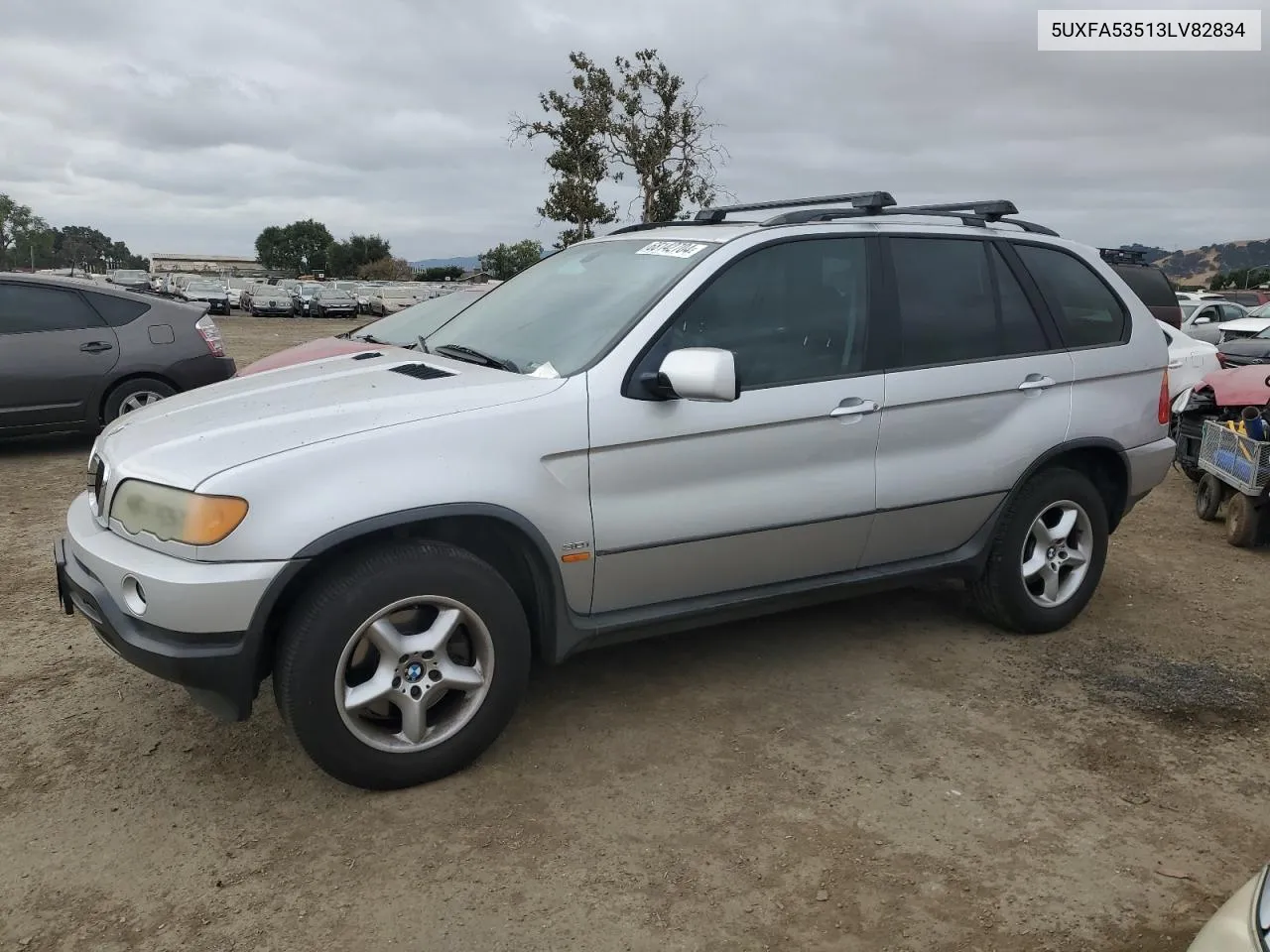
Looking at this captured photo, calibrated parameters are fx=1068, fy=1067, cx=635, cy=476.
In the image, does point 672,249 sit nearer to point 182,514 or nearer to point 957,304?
point 957,304

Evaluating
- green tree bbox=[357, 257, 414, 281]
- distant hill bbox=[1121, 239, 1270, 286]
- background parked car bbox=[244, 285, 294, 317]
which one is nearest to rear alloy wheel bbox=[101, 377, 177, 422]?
background parked car bbox=[244, 285, 294, 317]

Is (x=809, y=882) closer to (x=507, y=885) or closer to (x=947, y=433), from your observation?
(x=507, y=885)

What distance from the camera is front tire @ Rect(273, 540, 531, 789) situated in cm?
313

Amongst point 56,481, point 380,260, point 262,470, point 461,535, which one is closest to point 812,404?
point 461,535

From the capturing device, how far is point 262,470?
3076 mm

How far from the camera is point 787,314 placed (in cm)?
403

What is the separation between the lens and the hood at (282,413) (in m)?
3.18

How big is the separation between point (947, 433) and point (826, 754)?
4.67ft

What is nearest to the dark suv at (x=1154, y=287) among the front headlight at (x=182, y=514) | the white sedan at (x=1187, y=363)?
the white sedan at (x=1187, y=363)

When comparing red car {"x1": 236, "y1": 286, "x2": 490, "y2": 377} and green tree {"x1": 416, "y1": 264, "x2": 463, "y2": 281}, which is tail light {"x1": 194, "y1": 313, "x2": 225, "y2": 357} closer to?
red car {"x1": 236, "y1": 286, "x2": 490, "y2": 377}

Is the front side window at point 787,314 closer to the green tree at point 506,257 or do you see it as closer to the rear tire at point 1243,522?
the rear tire at point 1243,522

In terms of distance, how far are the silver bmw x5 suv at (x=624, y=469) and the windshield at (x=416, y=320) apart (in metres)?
2.84

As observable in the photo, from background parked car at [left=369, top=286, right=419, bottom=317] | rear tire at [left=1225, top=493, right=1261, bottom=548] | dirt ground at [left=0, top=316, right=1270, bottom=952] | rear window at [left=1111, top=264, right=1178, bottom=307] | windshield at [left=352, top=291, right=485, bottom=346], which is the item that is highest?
background parked car at [left=369, top=286, right=419, bottom=317]

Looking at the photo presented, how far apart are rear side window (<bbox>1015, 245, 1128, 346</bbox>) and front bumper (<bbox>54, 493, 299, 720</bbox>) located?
344 centimetres
